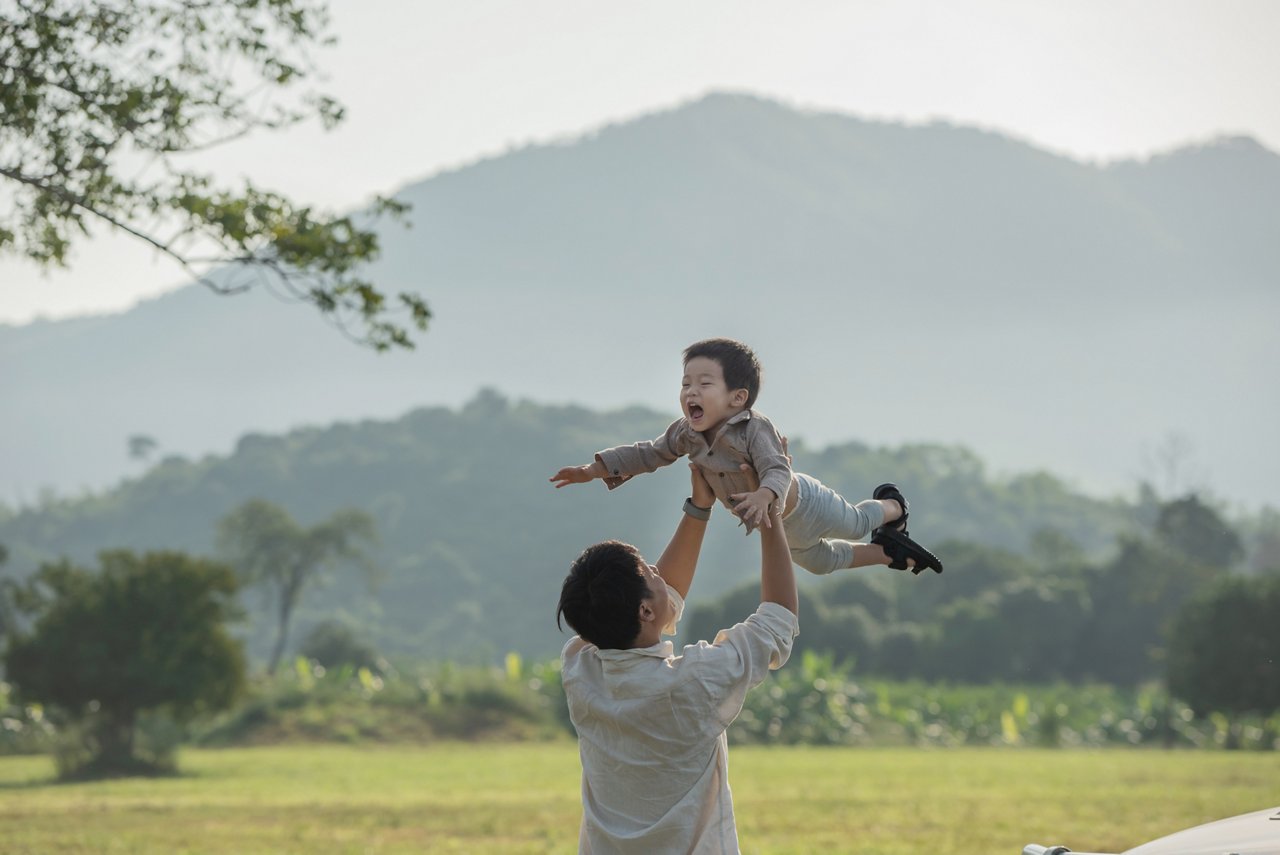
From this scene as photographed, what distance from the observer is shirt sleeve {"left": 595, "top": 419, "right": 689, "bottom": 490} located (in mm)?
4281

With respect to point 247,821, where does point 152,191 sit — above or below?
above

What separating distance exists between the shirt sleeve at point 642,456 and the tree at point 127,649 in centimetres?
1624

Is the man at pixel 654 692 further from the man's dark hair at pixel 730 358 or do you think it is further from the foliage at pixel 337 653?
the foliage at pixel 337 653

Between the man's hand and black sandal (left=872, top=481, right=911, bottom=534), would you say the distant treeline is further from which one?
the man's hand

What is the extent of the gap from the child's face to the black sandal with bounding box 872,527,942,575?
28.0 inches

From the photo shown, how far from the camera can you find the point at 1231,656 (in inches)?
987

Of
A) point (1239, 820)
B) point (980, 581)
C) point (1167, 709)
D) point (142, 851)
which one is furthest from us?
point (980, 581)

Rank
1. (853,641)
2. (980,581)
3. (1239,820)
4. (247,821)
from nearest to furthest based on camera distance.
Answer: (1239,820), (247,821), (853,641), (980,581)

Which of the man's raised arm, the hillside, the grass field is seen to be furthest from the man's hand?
the hillside

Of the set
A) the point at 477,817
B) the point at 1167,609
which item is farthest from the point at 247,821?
the point at 1167,609

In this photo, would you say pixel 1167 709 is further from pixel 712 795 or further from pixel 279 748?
pixel 712 795

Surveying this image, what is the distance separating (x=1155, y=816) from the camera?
14.4 metres

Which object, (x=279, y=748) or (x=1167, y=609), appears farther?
(x=1167, y=609)

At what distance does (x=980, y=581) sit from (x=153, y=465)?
3026 inches
